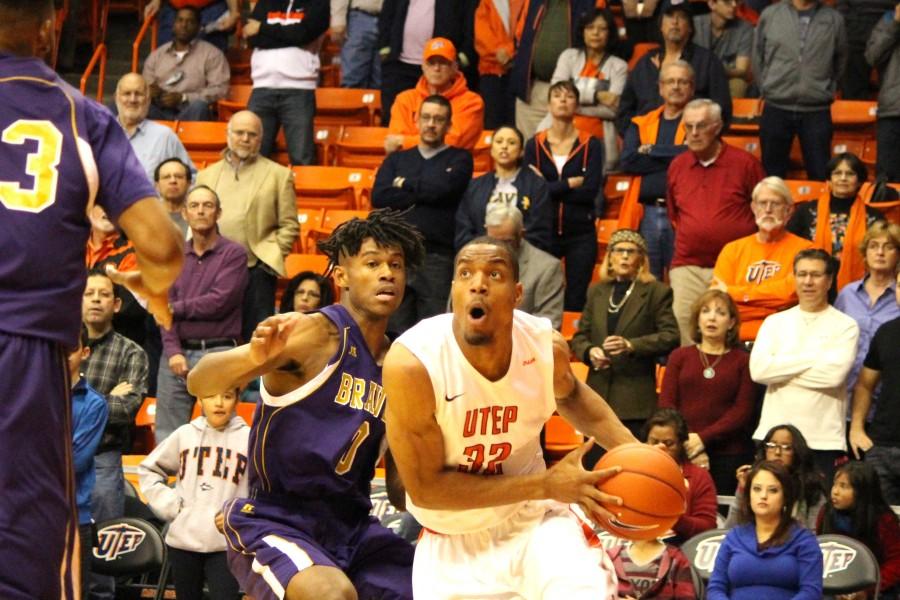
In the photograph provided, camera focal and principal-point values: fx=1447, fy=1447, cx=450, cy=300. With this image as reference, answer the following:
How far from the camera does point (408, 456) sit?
4770 mm

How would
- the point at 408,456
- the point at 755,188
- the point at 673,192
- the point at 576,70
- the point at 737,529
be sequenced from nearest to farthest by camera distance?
the point at 408,456 → the point at 737,529 → the point at 755,188 → the point at 673,192 → the point at 576,70

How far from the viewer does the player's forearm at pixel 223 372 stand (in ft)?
16.8

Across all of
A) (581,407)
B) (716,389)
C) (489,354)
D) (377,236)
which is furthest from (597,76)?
(489,354)

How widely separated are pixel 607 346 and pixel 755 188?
1571mm

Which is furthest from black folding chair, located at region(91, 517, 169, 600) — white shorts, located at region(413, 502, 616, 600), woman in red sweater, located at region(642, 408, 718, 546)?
white shorts, located at region(413, 502, 616, 600)

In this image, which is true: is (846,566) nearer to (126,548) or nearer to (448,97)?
(126,548)

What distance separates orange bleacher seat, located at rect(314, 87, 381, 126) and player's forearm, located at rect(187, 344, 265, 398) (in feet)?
26.2

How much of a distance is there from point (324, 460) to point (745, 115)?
721 centimetres

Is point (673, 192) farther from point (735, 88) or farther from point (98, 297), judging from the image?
point (98, 297)

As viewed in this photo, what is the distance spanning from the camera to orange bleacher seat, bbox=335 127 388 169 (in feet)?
41.0

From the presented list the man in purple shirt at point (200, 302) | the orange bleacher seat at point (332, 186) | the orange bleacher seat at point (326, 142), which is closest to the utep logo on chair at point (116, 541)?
the man in purple shirt at point (200, 302)

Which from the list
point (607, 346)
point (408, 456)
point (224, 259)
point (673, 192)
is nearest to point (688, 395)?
point (607, 346)

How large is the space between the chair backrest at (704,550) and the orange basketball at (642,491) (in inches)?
114

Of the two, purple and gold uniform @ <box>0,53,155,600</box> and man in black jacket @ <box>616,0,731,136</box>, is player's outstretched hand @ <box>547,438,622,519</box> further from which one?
man in black jacket @ <box>616,0,731,136</box>
